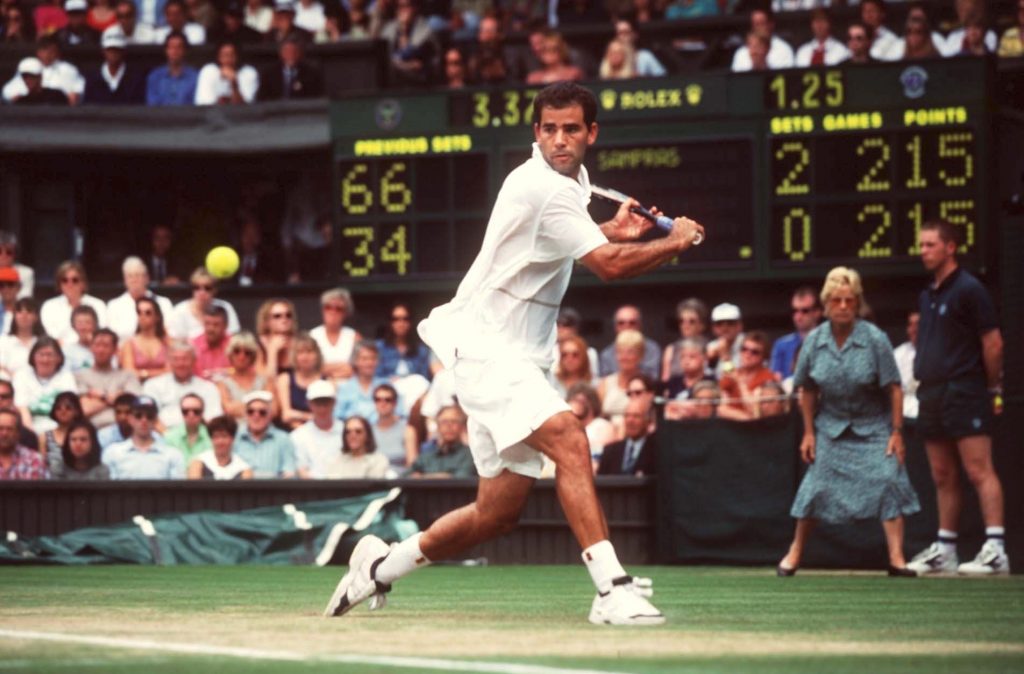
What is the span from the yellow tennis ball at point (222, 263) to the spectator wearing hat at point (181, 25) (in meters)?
2.42

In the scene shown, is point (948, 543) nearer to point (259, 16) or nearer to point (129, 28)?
point (259, 16)

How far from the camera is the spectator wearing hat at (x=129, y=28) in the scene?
2212 centimetres

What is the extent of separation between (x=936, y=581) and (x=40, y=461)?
752cm

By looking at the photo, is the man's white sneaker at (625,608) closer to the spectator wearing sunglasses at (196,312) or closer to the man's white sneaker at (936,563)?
the man's white sneaker at (936,563)

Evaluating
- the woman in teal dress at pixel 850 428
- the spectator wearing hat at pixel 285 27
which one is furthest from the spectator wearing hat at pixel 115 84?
the woman in teal dress at pixel 850 428

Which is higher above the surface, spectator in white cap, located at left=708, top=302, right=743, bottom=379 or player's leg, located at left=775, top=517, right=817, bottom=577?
spectator in white cap, located at left=708, top=302, right=743, bottom=379

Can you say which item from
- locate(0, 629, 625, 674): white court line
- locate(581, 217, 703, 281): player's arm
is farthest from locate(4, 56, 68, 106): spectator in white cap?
locate(0, 629, 625, 674): white court line

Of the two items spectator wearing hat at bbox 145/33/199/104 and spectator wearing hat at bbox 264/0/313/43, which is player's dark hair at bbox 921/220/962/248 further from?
spectator wearing hat at bbox 145/33/199/104

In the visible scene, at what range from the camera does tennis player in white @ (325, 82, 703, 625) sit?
802 centimetres

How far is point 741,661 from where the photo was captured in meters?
6.43

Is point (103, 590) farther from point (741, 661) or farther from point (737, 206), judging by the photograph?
point (737, 206)

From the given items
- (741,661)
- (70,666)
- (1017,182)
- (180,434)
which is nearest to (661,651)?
(741,661)

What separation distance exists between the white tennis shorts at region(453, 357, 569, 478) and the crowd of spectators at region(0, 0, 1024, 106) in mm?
10065

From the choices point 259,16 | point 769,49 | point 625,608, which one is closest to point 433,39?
point 259,16
